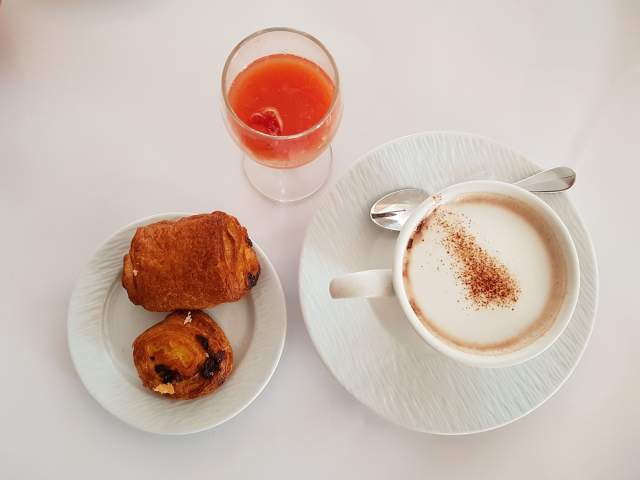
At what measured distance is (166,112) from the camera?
107 centimetres

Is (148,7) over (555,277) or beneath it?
over

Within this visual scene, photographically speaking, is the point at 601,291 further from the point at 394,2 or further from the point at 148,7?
the point at 148,7

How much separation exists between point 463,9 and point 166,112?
A: 60cm

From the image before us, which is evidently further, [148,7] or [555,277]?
[148,7]

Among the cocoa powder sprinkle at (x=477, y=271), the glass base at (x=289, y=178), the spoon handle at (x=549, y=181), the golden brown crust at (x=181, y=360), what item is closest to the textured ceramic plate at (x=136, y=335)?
the golden brown crust at (x=181, y=360)

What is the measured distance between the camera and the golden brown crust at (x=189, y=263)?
2.94ft

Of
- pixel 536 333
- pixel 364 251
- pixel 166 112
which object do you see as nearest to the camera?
pixel 536 333

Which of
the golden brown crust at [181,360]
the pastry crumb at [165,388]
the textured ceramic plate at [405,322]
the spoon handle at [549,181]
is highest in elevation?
the spoon handle at [549,181]

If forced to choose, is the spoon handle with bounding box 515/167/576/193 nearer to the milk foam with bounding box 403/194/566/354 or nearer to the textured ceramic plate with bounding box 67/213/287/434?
the milk foam with bounding box 403/194/566/354

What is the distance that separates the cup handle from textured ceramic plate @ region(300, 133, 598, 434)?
0.13 metres

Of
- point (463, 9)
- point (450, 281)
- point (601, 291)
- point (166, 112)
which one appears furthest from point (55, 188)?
point (601, 291)

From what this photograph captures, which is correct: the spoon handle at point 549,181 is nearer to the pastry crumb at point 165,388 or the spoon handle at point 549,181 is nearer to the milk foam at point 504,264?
the milk foam at point 504,264

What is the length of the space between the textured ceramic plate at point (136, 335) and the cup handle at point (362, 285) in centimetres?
18

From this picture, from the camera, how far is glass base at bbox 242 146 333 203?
106 centimetres
